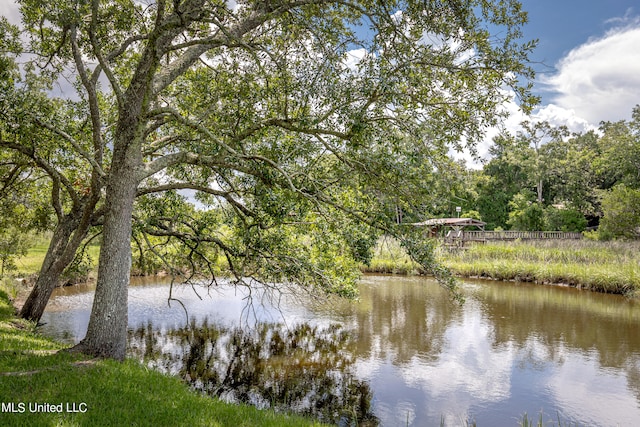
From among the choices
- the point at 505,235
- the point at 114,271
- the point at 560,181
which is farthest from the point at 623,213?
the point at 114,271

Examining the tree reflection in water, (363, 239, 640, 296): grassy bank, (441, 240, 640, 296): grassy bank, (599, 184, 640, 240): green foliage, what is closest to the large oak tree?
the tree reflection in water

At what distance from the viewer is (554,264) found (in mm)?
24047

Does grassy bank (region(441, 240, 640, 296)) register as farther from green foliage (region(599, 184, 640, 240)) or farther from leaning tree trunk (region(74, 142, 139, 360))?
leaning tree trunk (region(74, 142, 139, 360))

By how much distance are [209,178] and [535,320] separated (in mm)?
12677

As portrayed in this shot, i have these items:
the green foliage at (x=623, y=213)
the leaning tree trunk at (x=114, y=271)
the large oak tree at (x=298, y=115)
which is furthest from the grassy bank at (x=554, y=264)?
the leaning tree trunk at (x=114, y=271)

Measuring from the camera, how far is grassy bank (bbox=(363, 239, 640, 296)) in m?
20.8

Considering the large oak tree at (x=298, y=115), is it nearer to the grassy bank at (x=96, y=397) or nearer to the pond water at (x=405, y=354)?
the grassy bank at (x=96, y=397)

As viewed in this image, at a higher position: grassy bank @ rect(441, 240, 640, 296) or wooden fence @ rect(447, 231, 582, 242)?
wooden fence @ rect(447, 231, 582, 242)

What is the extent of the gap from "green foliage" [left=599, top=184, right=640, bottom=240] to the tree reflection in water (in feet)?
82.3

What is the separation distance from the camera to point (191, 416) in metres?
4.76

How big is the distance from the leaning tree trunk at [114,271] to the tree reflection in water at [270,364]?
244cm

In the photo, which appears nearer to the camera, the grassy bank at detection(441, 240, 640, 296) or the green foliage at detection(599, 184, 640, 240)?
the grassy bank at detection(441, 240, 640, 296)

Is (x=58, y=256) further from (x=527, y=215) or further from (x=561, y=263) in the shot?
(x=527, y=215)

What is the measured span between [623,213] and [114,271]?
107 feet
